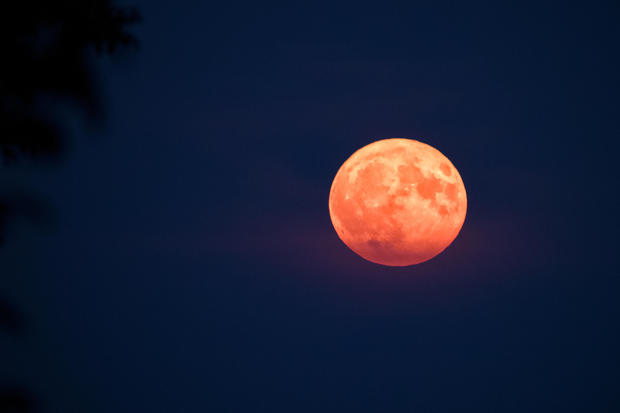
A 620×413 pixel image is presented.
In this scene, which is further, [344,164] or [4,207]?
[344,164]

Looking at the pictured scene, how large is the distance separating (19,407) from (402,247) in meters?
2.74

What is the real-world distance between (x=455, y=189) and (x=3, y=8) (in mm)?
2769

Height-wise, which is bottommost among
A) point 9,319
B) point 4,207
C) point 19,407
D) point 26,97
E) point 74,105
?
point 19,407

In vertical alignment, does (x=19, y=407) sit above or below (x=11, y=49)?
below

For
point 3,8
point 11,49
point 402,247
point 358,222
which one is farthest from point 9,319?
point 402,247

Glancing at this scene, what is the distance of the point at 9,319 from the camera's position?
121 inches

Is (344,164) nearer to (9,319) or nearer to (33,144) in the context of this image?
(33,144)

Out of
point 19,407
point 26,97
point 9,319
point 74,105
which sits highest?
point 74,105

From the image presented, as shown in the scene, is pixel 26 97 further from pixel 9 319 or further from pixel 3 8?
pixel 9 319

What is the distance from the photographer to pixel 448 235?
2.86 metres

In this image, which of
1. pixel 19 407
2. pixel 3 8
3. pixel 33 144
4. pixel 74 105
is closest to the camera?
pixel 3 8

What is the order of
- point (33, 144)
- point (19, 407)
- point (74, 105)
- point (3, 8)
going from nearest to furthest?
point (3, 8), point (33, 144), point (74, 105), point (19, 407)

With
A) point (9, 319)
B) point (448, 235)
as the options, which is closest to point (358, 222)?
point (448, 235)

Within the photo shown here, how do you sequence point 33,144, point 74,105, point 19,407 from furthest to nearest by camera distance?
point 19,407, point 74,105, point 33,144
